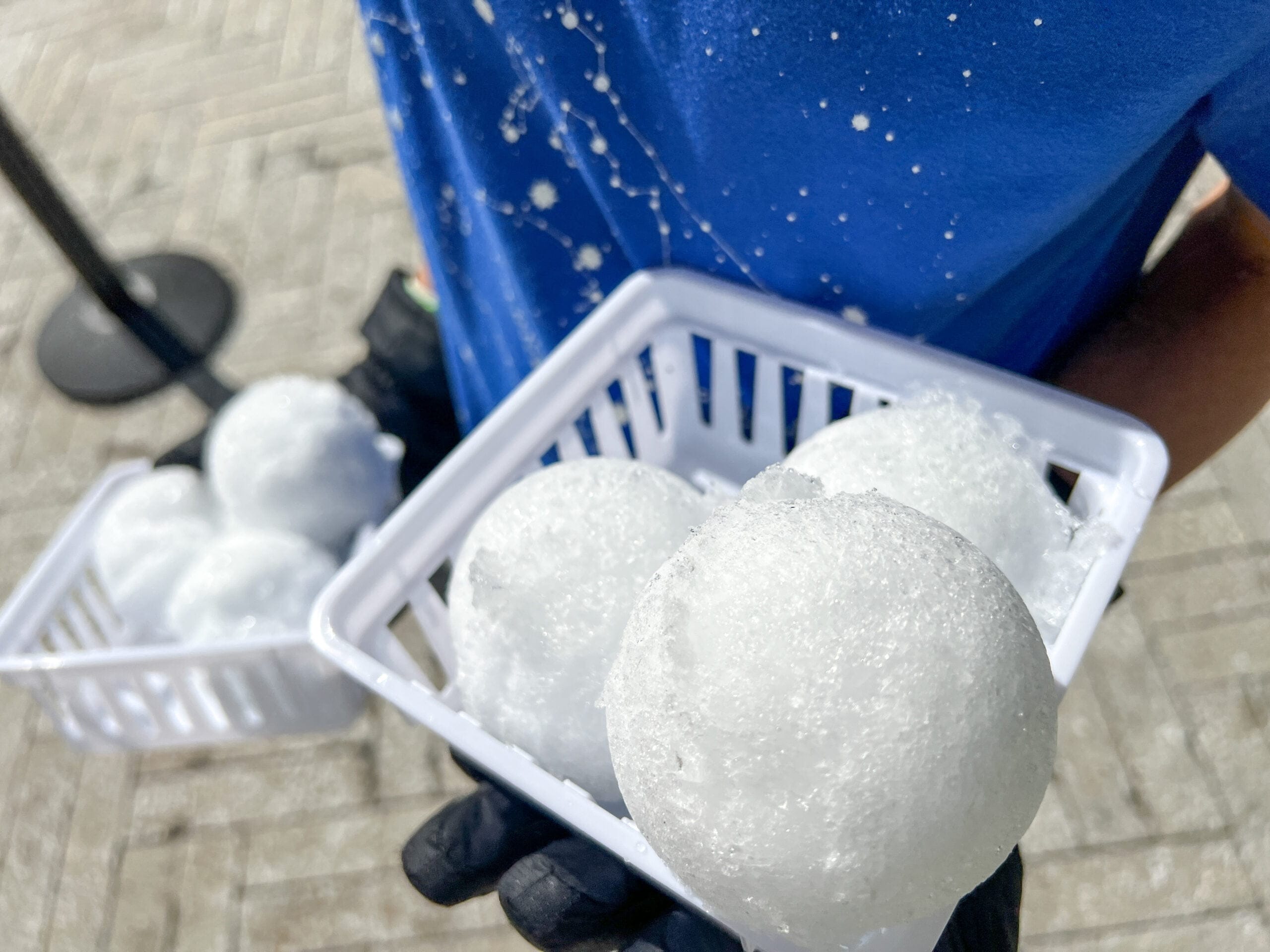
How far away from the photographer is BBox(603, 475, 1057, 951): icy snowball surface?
501 millimetres

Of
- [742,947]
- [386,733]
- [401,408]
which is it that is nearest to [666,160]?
[742,947]

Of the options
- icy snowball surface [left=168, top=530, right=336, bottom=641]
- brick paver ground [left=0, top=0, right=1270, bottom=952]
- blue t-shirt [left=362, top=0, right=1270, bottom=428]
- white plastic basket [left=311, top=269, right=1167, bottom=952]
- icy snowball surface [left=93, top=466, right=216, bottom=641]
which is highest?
blue t-shirt [left=362, top=0, right=1270, bottom=428]

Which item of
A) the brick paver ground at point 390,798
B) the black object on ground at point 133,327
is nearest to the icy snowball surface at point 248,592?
the brick paver ground at point 390,798

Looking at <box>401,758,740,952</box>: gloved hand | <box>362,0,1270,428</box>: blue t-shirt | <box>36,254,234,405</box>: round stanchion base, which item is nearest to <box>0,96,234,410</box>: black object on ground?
<box>36,254,234,405</box>: round stanchion base

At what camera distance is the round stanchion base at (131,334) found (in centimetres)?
221

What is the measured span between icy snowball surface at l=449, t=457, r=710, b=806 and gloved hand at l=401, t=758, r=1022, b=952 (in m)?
0.06

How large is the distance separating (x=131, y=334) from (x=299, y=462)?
3.40 ft

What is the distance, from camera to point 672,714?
0.53 m

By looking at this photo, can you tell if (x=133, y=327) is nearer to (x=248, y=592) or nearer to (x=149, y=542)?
(x=149, y=542)

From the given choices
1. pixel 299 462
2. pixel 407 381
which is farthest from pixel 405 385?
pixel 299 462

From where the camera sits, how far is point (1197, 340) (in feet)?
2.96

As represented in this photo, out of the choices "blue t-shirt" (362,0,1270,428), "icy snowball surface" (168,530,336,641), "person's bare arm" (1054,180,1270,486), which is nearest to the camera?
"blue t-shirt" (362,0,1270,428)

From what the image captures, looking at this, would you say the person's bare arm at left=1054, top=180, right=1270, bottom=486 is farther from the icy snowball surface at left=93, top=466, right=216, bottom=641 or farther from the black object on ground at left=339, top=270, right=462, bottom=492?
the icy snowball surface at left=93, top=466, right=216, bottom=641

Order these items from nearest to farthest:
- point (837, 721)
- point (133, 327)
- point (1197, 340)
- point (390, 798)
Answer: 1. point (837, 721)
2. point (1197, 340)
3. point (390, 798)
4. point (133, 327)
